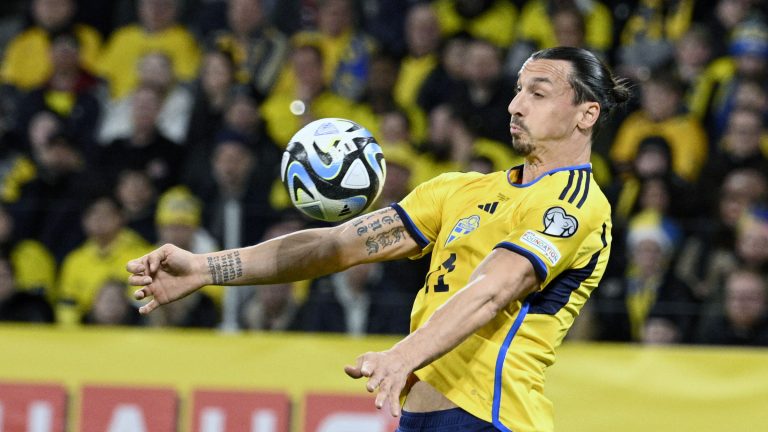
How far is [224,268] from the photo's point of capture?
4.49 m

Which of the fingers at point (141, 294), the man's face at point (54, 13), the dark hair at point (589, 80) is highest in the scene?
the man's face at point (54, 13)

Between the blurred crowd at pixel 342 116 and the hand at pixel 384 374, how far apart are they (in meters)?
4.53

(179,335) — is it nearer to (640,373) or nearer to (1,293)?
(1,293)

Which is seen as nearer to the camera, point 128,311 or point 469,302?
point 469,302

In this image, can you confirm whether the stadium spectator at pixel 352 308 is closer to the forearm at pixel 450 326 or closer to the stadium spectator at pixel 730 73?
the stadium spectator at pixel 730 73

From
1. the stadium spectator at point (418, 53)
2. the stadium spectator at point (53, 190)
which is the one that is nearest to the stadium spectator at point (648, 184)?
the stadium spectator at point (418, 53)

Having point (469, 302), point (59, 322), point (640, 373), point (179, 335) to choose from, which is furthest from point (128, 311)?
point (469, 302)

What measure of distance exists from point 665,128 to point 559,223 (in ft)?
17.8

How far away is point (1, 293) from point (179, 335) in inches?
80.6

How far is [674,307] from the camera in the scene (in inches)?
314

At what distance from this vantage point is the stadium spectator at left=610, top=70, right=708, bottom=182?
358 inches

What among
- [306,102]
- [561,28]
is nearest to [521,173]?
[561,28]

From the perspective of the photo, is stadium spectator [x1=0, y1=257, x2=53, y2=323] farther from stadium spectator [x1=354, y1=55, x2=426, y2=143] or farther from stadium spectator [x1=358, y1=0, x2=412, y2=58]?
stadium spectator [x1=358, y1=0, x2=412, y2=58]

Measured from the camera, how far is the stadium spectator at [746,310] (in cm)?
755
